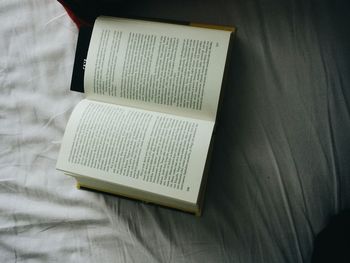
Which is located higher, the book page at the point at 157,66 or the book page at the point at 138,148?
the book page at the point at 157,66

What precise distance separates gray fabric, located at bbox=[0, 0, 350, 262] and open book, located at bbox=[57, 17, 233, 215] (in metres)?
0.06

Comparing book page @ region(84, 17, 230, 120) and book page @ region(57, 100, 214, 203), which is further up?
book page @ region(84, 17, 230, 120)

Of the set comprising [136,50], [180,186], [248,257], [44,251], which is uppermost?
[136,50]

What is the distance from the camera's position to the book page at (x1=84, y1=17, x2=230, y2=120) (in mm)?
564

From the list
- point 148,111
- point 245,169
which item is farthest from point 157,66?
point 245,169

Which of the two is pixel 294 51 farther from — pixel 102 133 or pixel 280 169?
pixel 102 133

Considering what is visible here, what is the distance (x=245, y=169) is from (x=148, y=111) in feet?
0.69

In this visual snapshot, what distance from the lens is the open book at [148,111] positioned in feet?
1.82

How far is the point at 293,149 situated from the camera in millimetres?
588

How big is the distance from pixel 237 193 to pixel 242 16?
0.33 metres

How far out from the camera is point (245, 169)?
60 cm

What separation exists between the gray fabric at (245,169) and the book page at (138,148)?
0.08 metres

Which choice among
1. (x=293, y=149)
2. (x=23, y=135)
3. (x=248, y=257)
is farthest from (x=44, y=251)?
(x=293, y=149)

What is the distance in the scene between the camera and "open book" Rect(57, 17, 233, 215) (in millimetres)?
555
